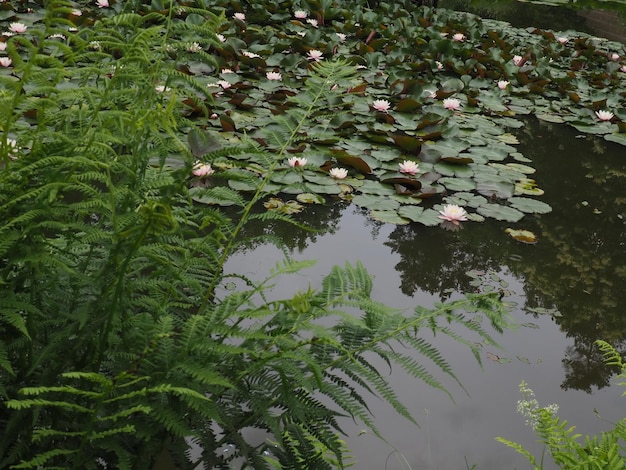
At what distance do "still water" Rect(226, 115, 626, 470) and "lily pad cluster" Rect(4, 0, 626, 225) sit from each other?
0.46 feet

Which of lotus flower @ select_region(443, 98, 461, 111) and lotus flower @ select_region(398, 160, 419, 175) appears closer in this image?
lotus flower @ select_region(398, 160, 419, 175)

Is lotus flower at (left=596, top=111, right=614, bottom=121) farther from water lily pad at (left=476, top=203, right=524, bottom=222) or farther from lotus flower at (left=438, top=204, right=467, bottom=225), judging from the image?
lotus flower at (left=438, top=204, right=467, bottom=225)

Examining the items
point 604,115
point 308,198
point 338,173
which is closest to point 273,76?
point 338,173

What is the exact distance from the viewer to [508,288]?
8.21 feet

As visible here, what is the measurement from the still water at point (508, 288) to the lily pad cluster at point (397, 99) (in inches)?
Answer: 5.5

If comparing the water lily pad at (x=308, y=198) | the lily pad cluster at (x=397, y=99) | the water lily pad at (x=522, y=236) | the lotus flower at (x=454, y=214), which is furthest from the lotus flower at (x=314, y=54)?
the water lily pad at (x=522, y=236)

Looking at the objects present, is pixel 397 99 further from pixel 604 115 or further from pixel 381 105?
pixel 604 115

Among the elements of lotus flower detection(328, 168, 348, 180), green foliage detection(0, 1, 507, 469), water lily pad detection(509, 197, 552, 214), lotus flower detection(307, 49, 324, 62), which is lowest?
lotus flower detection(307, 49, 324, 62)

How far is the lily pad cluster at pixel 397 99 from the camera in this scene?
2.97 meters

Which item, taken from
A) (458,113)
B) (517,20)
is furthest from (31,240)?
(517,20)

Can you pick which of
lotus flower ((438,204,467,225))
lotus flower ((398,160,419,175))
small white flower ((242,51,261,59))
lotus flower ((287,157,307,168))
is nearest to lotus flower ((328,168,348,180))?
lotus flower ((287,157,307,168))

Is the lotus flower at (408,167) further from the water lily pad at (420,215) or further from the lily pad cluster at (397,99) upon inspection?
the water lily pad at (420,215)

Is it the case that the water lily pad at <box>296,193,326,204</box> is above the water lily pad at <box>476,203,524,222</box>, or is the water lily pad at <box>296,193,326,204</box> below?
below

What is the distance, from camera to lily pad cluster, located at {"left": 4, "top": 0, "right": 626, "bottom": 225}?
2.97 m
